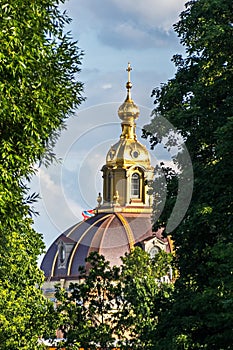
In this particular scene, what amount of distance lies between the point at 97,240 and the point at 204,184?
205 feet

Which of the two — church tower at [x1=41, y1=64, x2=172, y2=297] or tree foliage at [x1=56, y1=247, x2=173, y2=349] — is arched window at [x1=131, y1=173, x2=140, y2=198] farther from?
tree foliage at [x1=56, y1=247, x2=173, y2=349]

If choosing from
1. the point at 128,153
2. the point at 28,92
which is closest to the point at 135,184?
the point at 128,153

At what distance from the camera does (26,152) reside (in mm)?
14938

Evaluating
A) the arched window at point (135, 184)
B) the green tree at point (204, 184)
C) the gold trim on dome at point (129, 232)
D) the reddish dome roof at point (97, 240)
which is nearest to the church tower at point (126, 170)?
the arched window at point (135, 184)

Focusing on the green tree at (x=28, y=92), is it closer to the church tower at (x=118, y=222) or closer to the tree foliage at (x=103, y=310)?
the tree foliage at (x=103, y=310)

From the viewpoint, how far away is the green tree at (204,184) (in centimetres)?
1730

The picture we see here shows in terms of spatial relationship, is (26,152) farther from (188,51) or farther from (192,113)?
(188,51)

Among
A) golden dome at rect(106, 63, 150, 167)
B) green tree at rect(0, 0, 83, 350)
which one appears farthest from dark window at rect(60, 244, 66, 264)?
green tree at rect(0, 0, 83, 350)

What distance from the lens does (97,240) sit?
81.2m

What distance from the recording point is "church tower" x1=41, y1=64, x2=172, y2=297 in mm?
81500

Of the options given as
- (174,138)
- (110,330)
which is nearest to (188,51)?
(174,138)

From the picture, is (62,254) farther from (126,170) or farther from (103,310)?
(103,310)

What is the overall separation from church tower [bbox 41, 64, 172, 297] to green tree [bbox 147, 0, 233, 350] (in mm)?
56642

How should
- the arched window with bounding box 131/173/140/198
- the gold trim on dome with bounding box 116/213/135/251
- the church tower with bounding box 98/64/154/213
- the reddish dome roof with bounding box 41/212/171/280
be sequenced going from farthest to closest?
1. the arched window with bounding box 131/173/140/198
2. the church tower with bounding box 98/64/154/213
3. the gold trim on dome with bounding box 116/213/135/251
4. the reddish dome roof with bounding box 41/212/171/280
